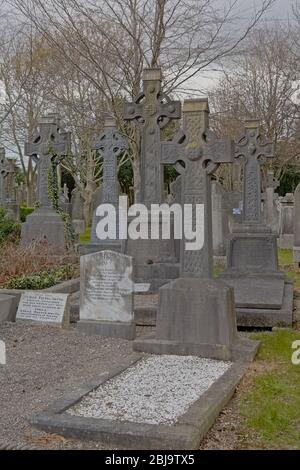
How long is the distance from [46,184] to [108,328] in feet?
27.2

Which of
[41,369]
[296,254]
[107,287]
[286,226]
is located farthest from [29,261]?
[286,226]

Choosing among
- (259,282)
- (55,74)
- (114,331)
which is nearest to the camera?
(114,331)

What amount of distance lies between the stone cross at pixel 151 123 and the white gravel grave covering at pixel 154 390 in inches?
184

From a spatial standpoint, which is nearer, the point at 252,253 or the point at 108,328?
the point at 108,328

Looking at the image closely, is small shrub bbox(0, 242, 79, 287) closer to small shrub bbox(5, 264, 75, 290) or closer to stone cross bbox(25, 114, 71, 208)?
small shrub bbox(5, 264, 75, 290)

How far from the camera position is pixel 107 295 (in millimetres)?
7582

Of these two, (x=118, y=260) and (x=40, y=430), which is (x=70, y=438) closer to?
(x=40, y=430)

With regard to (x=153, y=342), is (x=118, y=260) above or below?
above

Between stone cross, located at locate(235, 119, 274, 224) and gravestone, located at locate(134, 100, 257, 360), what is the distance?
583 centimetres

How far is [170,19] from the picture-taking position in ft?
43.8

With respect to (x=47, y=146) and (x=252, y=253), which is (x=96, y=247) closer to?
(x=47, y=146)

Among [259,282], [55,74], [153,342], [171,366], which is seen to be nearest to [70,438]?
[171,366]

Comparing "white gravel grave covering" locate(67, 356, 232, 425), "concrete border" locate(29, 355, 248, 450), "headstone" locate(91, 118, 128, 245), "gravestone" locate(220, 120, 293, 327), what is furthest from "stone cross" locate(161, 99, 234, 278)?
"headstone" locate(91, 118, 128, 245)

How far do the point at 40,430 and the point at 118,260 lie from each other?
133 inches
